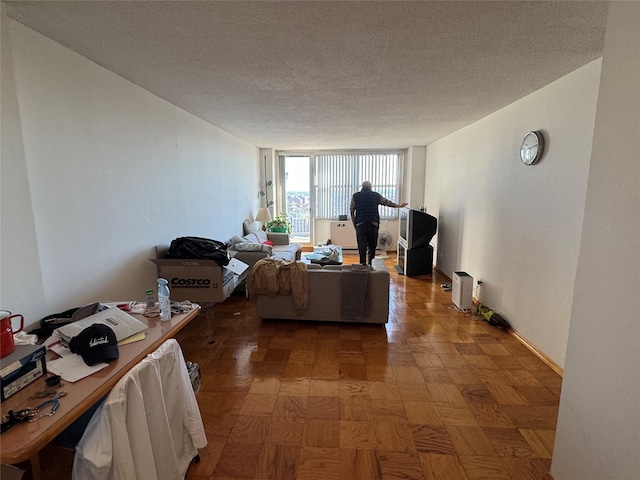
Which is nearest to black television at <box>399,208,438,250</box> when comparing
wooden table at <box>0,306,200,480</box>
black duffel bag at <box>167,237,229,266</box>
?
black duffel bag at <box>167,237,229,266</box>

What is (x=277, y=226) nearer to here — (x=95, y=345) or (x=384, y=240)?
(x=384, y=240)

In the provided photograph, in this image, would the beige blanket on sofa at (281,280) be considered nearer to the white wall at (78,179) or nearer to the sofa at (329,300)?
the sofa at (329,300)

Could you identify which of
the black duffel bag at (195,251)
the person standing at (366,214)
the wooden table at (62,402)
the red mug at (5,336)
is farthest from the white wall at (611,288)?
the person standing at (366,214)

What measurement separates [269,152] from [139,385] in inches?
248

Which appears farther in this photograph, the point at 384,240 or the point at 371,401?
the point at 384,240

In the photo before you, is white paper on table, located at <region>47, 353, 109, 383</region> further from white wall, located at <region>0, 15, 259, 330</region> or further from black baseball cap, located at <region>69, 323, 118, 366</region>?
white wall, located at <region>0, 15, 259, 330</region>

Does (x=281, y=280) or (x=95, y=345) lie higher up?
(x=95, y=345)

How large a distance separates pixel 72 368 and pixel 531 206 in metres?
3.46

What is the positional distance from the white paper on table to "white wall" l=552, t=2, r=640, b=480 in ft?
6.63

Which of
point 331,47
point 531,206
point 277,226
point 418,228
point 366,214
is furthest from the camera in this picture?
point 277,226

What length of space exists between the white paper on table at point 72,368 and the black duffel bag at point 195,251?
64.3 inches

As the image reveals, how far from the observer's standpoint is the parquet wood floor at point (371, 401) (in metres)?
1.65

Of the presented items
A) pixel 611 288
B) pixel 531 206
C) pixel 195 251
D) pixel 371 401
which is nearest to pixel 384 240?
pixel 531 206

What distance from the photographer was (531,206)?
280 centimetres
